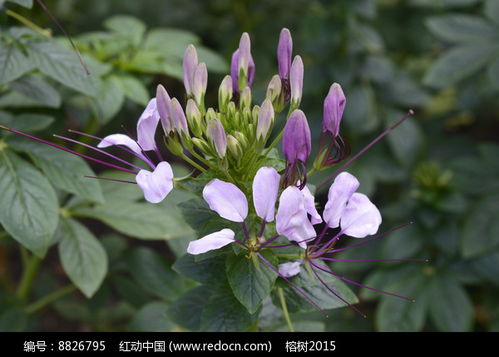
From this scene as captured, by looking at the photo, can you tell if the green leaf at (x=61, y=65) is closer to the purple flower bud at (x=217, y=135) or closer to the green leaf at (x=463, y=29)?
the purple flower bud at (x=217, y=135)

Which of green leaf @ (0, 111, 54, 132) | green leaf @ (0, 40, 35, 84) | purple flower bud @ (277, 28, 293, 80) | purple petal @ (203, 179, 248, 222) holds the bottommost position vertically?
purple petal @ (203, 179, 248, 222)

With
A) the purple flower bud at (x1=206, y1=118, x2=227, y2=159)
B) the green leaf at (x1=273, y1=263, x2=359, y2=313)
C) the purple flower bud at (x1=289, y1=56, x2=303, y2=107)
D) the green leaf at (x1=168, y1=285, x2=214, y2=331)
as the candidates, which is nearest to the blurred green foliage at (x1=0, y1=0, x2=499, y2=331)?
the green leaf at (x1=168, y1=285, x2=214, y2=331)

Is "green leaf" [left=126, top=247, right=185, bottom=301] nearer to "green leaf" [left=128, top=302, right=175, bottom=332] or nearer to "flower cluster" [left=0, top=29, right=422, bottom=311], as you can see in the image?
"green leaf" [left=128, top=302, right=175, bottom=332]

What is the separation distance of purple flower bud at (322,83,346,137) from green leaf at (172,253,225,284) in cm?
40

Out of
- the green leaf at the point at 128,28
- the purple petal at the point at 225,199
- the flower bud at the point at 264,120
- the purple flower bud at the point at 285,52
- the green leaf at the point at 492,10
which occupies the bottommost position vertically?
the purple petal at the point at 225,199

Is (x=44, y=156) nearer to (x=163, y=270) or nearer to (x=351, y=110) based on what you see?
(x=163, y=270)

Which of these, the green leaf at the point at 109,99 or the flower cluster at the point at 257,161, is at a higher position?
the green leaf at the point at 109,99

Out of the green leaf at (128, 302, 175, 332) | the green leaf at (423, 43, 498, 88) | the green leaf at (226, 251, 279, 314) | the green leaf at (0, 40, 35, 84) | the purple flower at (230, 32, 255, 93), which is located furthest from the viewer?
the green leaf at (423, 43, 498, 88)

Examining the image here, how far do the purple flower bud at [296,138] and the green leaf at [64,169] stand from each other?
597mm

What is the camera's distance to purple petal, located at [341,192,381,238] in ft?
3.67

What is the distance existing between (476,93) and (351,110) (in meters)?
0.88

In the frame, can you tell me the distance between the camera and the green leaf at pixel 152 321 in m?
1.63

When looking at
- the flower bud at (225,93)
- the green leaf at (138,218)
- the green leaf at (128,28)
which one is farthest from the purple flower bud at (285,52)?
the green leaf at (128,28)
